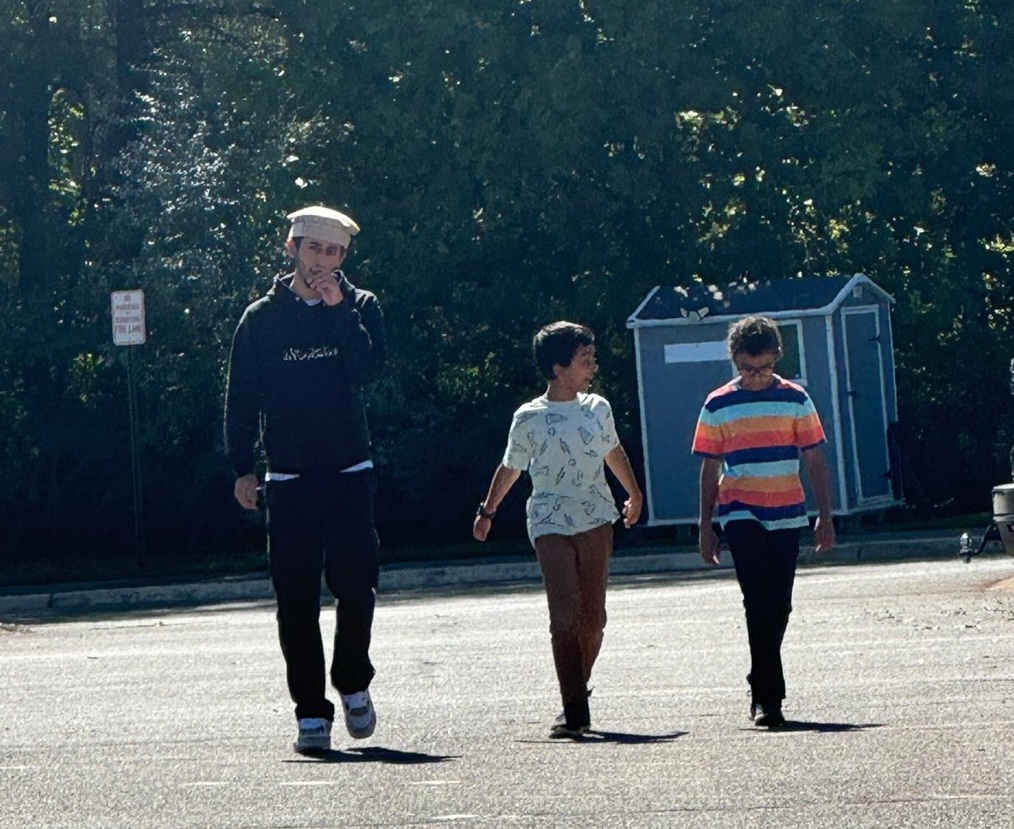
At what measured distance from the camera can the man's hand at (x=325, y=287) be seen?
8.59 metres

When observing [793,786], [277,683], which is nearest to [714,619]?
[277,683]

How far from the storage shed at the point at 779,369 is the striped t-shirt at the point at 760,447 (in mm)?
12685

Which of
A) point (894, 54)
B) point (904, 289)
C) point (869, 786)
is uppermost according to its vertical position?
point (894, 54)

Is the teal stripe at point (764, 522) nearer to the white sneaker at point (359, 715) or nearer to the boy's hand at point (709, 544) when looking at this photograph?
the boy's hand at point (709, 544)

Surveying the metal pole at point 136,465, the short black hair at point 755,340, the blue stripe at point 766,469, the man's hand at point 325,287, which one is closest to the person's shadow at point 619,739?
the blue stripe at point 766,469

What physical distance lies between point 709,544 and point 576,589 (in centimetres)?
56

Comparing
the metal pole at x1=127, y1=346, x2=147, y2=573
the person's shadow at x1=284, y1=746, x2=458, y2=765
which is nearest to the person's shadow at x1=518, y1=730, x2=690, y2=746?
the person's shadow at x1=284, y1=746, x2=458, y2=765

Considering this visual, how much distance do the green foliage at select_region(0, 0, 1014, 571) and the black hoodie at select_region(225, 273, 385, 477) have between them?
1448cm

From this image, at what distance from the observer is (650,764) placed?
7633 millimetres

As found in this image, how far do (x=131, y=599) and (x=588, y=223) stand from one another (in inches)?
262

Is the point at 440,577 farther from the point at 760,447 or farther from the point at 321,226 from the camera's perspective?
the point at 321,226

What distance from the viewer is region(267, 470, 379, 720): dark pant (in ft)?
27.8

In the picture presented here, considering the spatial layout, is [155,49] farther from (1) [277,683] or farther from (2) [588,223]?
(1) [277,683]

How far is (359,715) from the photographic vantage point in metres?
8.52
